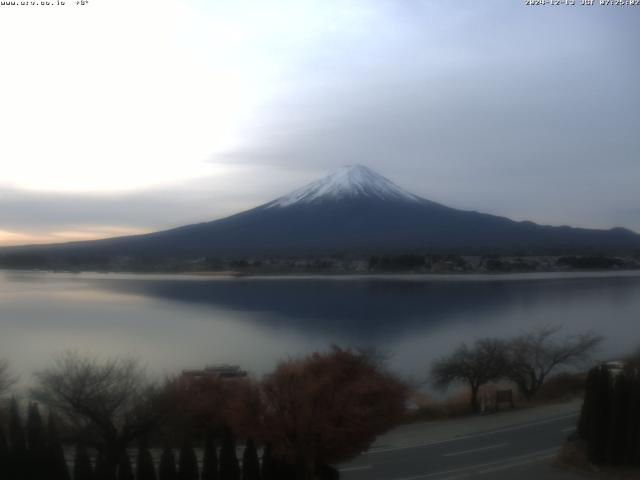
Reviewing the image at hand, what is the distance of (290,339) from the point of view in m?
13.9

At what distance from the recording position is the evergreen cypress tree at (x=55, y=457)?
5277 mm

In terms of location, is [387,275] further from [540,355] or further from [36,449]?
[36,449]

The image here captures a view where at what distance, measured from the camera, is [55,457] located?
17.5 feet

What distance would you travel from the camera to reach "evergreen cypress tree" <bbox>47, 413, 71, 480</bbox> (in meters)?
5.28

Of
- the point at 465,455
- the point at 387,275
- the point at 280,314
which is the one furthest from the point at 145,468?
the point at 387,275

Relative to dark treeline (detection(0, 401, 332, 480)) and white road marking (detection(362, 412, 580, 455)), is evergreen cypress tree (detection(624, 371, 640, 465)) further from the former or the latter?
dark treeline (detection(0, 401, 332, 480))

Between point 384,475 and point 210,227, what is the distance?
34226 mm

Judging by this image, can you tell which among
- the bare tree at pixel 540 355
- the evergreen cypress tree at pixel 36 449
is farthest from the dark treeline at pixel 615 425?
the evergreen cypress tree at pixel 36 449

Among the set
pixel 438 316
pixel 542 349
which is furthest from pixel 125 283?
pixel 542 349

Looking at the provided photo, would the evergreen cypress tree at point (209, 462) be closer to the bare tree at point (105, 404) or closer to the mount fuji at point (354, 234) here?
the bare tree at point (105, 404)

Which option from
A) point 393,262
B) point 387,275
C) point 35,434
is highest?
point 393,262

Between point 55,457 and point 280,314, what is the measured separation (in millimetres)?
12384

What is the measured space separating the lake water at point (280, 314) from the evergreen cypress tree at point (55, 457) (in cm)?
504

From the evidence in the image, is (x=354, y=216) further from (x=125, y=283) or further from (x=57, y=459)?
(x=57, y=459)
